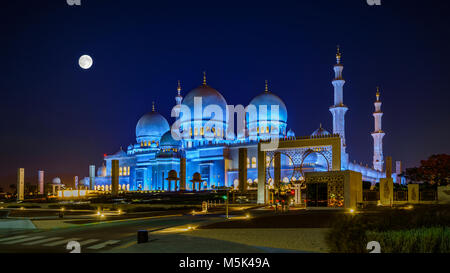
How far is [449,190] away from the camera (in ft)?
145

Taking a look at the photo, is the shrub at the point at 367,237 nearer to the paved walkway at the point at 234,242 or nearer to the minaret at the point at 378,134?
the paved walkway at the point at 234,242

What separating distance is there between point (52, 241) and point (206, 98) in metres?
66.5

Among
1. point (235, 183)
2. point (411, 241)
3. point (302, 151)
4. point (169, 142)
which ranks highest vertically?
point (169, 142)

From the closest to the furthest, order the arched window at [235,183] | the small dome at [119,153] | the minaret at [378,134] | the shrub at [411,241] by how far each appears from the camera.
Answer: the shrub at [411,241], the arched window at [235,183], the minaret at [378,134], the small dome at [119,153]

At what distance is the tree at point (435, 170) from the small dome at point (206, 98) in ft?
119

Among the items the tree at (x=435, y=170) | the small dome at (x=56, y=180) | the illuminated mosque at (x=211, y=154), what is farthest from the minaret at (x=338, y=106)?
the small dome at (x=56, y=180)

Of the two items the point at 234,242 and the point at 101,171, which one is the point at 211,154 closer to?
the point at 101,171

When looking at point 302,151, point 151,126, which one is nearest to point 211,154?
point 151,126

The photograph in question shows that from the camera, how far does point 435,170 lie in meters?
54.7

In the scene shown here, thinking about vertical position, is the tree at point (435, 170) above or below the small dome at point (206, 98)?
below

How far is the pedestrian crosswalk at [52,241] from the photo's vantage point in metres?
14.4
